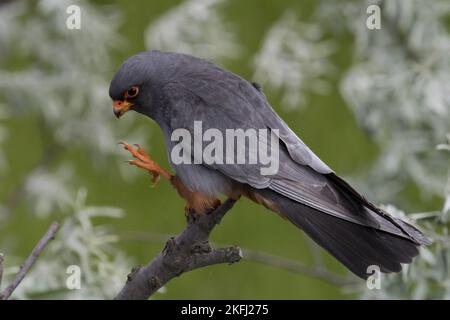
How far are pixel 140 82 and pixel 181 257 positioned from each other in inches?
21.6

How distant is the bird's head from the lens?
215 centimetres

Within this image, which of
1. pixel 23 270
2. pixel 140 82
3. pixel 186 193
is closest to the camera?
pixel 23 270

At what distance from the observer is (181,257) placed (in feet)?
5.97

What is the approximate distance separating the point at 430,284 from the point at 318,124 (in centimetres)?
154

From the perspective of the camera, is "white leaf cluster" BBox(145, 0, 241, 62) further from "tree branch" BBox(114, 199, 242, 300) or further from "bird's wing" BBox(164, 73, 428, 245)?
"tree branch" BBox(114, 199, 242, 300)

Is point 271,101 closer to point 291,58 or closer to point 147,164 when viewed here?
point 291,58

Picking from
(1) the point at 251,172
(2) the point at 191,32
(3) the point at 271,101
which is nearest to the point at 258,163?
(1) the point at 251,172

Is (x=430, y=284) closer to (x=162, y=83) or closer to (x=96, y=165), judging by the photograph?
(x=162, y=83)

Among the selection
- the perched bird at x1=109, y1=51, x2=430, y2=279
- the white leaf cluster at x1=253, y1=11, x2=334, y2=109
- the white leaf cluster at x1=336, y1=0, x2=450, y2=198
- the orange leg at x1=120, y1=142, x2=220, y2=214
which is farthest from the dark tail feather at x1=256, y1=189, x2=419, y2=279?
the white leaf cluster at x1=253, y1=11, x2=334, y2=109

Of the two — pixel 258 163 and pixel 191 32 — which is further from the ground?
pixel 191 32

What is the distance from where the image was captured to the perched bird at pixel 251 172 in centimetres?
186

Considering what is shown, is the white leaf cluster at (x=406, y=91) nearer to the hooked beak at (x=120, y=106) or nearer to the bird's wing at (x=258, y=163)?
the bird's wing at (x=258, y=163)

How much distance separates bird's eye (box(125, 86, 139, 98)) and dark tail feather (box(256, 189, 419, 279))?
1.80 ft
